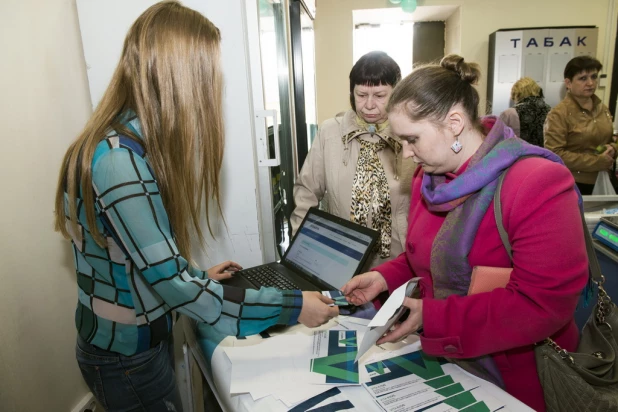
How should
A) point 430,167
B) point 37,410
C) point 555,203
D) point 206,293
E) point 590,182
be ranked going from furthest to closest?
point 590,182 < point 37,410 < point 430,167 < point 206,293 < point 555,203

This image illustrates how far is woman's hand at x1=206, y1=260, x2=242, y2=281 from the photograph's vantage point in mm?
1281

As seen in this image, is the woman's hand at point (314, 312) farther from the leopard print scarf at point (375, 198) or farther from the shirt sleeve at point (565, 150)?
the shirt sleeve at point (565, 150)

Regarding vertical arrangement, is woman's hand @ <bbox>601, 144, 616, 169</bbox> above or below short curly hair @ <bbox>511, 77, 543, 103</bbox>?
below

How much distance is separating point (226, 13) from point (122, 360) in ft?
3.36

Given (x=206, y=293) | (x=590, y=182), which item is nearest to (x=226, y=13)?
(x=206, y=293)

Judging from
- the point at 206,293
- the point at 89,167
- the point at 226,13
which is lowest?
the point at 206,293

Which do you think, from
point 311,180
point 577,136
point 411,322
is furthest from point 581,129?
point 411,322

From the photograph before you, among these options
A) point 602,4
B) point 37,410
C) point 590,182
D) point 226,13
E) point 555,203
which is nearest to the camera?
point 555,203

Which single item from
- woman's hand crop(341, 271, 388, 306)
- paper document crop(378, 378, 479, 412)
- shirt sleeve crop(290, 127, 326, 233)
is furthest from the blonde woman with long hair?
shirt sleeve crop(290, 127, 326, 233)

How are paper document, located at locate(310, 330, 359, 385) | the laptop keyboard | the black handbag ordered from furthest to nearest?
the laptop keyboard, paper document, located at locate(310, 330, 359, 385), the black handbag

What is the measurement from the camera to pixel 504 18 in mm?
4582

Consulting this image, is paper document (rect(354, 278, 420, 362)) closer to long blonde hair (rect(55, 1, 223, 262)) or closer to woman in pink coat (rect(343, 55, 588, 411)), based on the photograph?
woman in pink coat (rect(343, 55, 588, 411))

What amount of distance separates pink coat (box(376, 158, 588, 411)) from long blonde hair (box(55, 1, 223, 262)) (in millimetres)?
610

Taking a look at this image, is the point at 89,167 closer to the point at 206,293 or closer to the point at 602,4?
the point at 206,293
